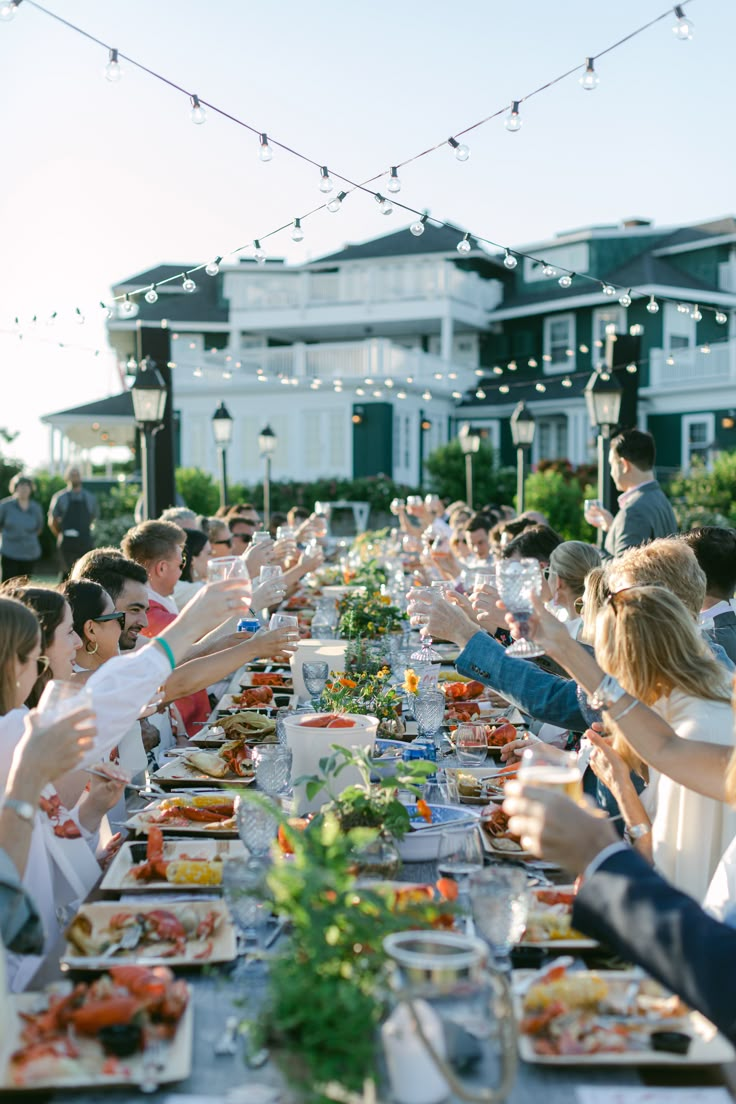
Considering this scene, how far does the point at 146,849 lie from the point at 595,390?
8388mm

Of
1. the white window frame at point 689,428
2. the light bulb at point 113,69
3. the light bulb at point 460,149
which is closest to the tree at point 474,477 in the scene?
the white window frame at point 689,428

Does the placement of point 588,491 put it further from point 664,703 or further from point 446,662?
point 664,703

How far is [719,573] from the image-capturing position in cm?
466

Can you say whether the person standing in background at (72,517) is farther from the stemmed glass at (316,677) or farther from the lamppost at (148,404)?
the stemmed glass at (316,677)

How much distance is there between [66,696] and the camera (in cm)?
205

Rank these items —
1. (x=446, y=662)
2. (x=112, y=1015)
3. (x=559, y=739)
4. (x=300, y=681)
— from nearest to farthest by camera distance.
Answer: (x=112, y=1015) < (x=559, y=739) < (x=300, y=681) < (x=446, y=662)

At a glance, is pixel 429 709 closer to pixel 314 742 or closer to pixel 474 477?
pixel 314 742

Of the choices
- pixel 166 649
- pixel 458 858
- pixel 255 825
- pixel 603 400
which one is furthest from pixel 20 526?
Result: pixel 458 858

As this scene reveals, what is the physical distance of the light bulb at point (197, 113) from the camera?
519 centimetres

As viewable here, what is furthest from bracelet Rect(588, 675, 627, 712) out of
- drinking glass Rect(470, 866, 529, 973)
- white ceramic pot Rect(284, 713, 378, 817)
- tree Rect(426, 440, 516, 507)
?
tree Rect(426, 440, 516, 507)

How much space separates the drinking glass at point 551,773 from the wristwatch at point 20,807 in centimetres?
89

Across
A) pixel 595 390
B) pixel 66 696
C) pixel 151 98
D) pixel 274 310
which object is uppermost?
pixel 274 310

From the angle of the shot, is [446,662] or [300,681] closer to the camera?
[300,681]

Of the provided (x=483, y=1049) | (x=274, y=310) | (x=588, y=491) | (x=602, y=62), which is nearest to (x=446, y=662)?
(x=602, y=62)
